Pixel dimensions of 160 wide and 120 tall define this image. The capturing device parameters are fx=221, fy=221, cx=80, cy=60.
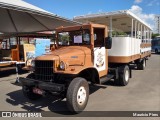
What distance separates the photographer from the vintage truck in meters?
5.93

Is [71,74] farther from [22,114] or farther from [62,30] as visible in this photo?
[62,30]

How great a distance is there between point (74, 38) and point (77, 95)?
7.98 feet

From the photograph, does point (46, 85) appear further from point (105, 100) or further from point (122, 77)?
point (122, 77)

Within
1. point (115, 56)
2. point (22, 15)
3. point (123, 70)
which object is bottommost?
point (123, 70)

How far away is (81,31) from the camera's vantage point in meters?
7.40

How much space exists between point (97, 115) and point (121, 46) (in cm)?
419

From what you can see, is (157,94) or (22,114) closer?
(22,114)

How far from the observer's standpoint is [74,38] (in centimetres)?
762

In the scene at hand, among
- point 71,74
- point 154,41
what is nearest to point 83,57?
point 71,74

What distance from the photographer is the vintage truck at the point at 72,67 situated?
5925mm

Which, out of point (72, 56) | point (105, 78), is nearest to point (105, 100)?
point (105, 78)

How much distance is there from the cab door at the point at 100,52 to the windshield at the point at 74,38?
0.36 m

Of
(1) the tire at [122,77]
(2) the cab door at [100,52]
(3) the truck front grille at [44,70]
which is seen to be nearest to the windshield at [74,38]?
(2) the cab door at [100,52]

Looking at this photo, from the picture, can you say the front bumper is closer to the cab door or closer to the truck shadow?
the truck shadow
